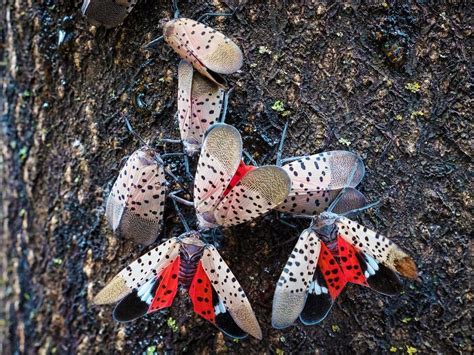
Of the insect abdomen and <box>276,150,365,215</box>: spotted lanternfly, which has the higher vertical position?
<box>276,150,365,215</box>: spotted lanternfly

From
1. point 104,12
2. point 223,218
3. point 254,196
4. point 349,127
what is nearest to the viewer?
point 254,196

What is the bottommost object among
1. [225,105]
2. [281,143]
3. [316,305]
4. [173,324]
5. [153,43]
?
[173,324]

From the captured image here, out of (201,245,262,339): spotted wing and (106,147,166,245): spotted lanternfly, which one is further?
(106,147,166,245): spotted lanternfly

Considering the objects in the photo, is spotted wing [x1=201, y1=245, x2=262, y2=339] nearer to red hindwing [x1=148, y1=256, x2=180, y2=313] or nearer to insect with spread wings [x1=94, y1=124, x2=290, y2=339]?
insect with spread wings [x1=94, y1=124, x2=290, y2=339]

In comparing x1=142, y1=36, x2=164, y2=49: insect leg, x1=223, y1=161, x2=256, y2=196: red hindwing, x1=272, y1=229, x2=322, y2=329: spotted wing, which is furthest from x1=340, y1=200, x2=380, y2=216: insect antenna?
x1=142, y1=36, x2=164, y2=49: insect leg

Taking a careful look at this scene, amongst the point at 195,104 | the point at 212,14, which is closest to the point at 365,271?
the point at 195,104

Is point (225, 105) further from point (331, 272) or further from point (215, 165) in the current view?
point (331, 272)

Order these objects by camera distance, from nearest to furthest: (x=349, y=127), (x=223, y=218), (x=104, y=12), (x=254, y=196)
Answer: (x=254, y=196), (x=223, y=218), (x=349, y=127), (x=104, y=12)

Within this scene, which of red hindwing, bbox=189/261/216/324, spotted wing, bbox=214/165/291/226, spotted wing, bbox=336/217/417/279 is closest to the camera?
spotted wing, bbox=214/165/291/226
